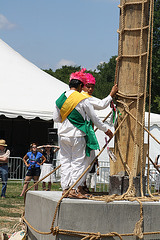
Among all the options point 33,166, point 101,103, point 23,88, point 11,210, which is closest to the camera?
point 101,103

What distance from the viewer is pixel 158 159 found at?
480 inches

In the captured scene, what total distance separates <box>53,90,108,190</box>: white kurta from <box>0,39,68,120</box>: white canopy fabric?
9724mm

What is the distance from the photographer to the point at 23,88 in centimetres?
1573

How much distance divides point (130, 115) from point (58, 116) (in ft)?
2.57

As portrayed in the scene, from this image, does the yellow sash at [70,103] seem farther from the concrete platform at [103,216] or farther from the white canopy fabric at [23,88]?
the white canopy fabric at [23,88]

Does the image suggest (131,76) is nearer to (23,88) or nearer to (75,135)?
(75,135)

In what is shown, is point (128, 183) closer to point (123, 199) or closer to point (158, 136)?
point (123, 199)

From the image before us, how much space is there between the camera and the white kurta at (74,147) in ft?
15.5

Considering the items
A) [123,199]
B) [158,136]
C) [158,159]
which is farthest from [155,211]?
[158,136]

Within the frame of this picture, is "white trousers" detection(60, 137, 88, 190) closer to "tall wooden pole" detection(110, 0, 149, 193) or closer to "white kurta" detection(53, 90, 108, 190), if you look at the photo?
"white kurta" detection(53, 90, 108, 190)

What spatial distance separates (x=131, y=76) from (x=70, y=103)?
0.81 metres

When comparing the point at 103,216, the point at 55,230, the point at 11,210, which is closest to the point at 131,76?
the point at 103,216

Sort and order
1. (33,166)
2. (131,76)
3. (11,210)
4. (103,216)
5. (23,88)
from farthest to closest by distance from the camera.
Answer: (23,88)
(33,166)
(11,210)
(131,76)
(103,216)

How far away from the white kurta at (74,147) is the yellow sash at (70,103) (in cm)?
4
